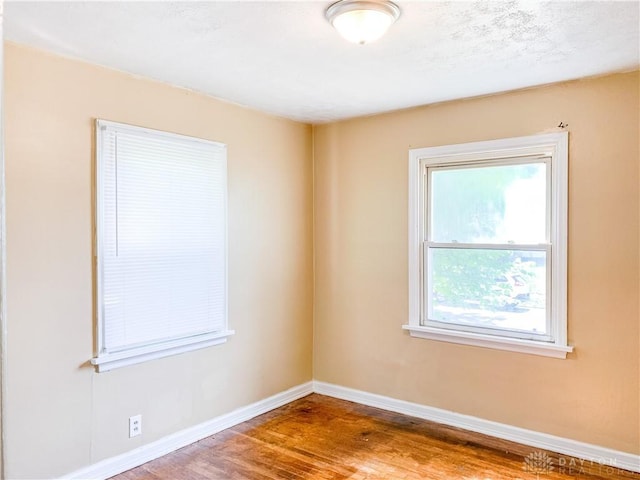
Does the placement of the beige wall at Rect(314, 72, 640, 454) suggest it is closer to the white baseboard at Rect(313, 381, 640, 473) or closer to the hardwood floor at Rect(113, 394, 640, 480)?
the white baseboard at Rect(313, 381, 640, 473)

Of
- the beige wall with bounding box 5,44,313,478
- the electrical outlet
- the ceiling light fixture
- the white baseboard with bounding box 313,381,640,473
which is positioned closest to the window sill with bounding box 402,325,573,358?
the white baseboard with bounding box 313,381,640,473

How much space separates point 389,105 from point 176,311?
7.05 feet

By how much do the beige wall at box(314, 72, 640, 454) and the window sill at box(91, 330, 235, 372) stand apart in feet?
3.83

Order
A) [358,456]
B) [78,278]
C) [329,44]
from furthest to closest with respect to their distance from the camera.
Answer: [358,456] → [78,278] → [329,44]

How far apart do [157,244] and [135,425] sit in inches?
44.2

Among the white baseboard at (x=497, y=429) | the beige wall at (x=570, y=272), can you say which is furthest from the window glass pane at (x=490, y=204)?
the white baseboard at (x=497, y=429)

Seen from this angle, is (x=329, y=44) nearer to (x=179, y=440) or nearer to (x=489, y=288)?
(x=489, y=288)

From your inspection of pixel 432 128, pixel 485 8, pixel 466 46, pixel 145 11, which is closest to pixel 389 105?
pixel 432 128

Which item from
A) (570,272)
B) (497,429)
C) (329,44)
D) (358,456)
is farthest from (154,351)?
(570,272)

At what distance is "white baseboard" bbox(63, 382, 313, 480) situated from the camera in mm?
2707

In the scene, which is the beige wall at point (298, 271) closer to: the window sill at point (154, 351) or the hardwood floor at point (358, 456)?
the window sill at point (154, 351)

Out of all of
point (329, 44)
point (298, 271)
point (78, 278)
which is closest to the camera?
point (329, 44)

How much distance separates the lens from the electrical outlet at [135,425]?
2873mm

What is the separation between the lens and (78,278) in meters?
2.62
